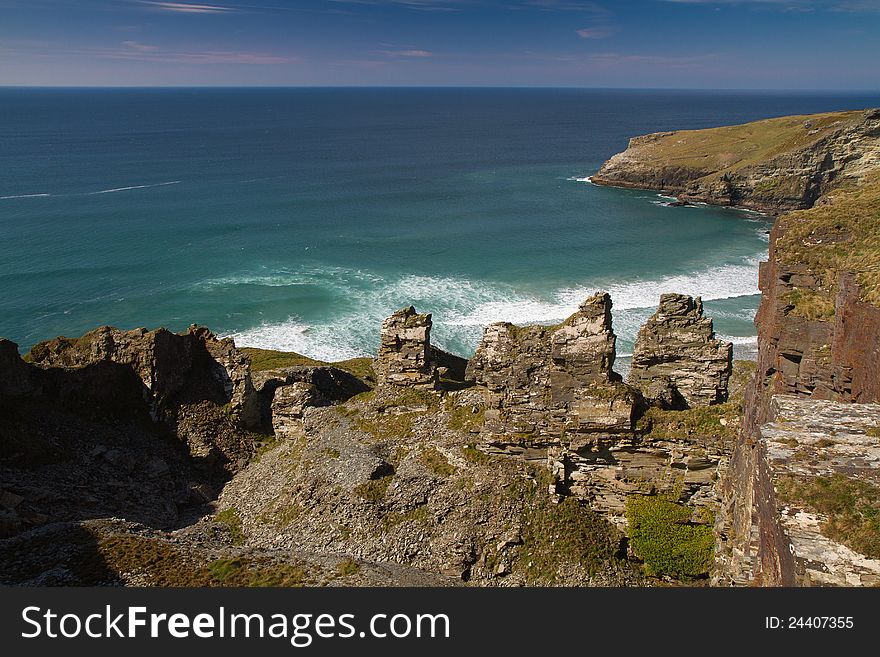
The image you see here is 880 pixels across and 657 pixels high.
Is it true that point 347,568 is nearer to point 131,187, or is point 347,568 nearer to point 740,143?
point 131,187

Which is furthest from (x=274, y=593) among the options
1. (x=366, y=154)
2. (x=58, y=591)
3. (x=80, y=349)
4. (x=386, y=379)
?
(x=366, y=154)

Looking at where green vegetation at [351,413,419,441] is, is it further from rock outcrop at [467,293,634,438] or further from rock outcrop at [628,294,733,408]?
rock outcrop at [628,294,733,408]

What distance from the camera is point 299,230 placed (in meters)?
109

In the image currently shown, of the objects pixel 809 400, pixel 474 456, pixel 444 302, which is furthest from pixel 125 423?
pixel 444 302

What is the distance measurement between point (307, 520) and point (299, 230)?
8922 centimetres

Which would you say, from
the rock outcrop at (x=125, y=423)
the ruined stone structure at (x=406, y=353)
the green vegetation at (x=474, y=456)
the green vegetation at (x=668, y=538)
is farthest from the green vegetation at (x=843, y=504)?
the rock outcrop at (x=125, y=423)

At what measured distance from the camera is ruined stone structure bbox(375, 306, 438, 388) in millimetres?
31000

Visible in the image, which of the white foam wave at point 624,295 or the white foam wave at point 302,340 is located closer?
the white foam wave at point 302,340

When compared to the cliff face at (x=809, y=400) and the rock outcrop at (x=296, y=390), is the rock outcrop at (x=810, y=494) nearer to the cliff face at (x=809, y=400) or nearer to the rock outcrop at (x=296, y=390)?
the cliff face at (x=809, y=400)

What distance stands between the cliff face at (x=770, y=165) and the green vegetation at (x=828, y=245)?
112m

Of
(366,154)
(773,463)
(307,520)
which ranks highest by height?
(366,154)

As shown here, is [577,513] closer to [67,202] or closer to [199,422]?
[199,422]

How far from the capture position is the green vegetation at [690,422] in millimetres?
23112

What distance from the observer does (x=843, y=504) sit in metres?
11.1
